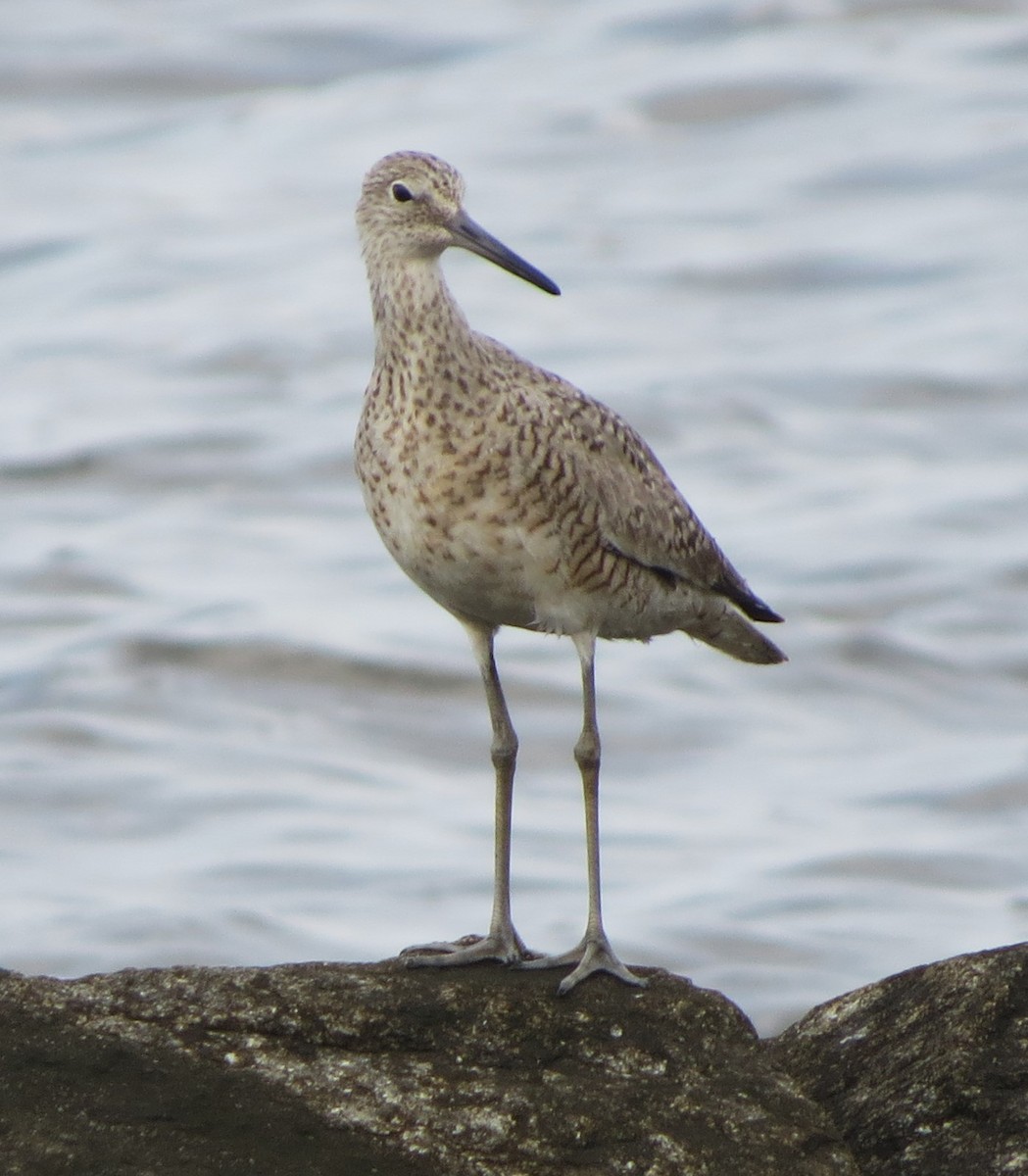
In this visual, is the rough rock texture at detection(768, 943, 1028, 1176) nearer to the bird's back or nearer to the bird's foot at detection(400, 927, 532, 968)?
the bird's foot at detection(400, 927, 532, 968)

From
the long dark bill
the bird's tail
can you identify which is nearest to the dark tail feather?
the bird's tail

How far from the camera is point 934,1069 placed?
8.80 meters

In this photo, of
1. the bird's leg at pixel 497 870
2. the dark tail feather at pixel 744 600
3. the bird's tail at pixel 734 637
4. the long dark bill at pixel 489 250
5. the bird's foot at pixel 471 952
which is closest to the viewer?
the bird's foot at pixel 471 952

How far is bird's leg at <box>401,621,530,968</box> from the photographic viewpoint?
9992 mm

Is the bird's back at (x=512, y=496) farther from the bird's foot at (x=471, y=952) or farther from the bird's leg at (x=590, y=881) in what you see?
the bird's foot at (x=471, y=952)

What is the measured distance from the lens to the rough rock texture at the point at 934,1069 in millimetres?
8617

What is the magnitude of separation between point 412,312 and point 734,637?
2337 millimetres

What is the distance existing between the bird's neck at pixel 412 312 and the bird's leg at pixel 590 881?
4.31 ft

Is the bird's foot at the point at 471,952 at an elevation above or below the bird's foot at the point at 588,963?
above

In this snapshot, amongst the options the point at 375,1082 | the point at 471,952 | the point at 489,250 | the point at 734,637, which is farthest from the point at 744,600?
the point at 375,1082

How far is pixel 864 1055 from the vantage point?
9141 millimetres

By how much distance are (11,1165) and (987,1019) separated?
3.28 metres

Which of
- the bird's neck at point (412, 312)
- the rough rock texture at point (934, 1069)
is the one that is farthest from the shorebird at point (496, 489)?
the rough rock texture at point (934, 1069)

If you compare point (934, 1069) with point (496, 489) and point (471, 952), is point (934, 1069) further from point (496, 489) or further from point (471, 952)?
point (496, 489)
